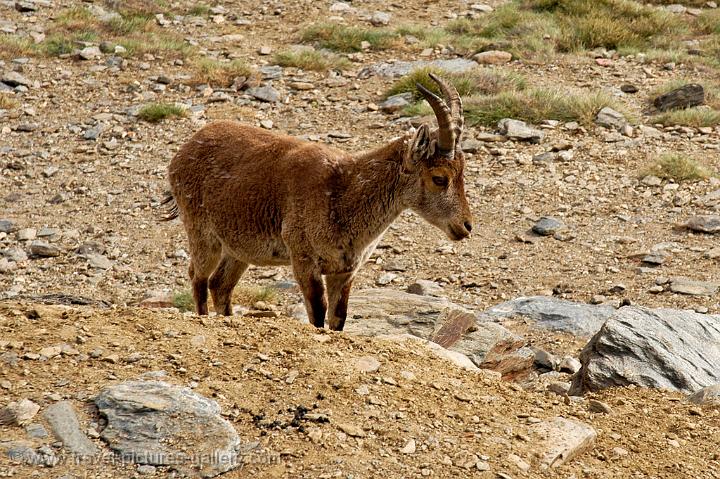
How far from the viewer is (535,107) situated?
17.2m

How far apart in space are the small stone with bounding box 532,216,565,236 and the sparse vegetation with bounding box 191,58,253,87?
22.6 feet

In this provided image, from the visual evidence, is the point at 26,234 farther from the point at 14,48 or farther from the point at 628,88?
the point at 628,88

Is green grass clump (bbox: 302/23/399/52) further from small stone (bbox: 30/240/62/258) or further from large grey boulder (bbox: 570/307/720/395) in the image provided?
large grey boulder (bbox: 570/307/720/395)

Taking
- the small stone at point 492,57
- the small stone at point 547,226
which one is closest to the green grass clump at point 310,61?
the small stone at point 492,57

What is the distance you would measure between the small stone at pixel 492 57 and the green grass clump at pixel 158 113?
234 inches

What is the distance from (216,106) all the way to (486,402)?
11876 millimetres

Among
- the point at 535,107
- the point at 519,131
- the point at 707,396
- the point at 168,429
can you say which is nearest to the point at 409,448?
the point at 168,429

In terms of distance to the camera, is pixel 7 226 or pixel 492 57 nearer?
pixel 7 226

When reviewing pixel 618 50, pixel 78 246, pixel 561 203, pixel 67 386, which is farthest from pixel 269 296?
pixel 618 50

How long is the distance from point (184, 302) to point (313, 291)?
3.01 m

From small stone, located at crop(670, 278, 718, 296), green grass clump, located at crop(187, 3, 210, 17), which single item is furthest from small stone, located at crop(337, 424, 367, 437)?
green grass clump, located at crop(187, 3, 210, 17)

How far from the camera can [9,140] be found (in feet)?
55.3

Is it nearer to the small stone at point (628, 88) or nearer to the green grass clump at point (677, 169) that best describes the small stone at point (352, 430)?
the green grass clump at point (677, 169)

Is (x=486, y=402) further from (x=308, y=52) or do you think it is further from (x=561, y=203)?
(x=308, y=52)
